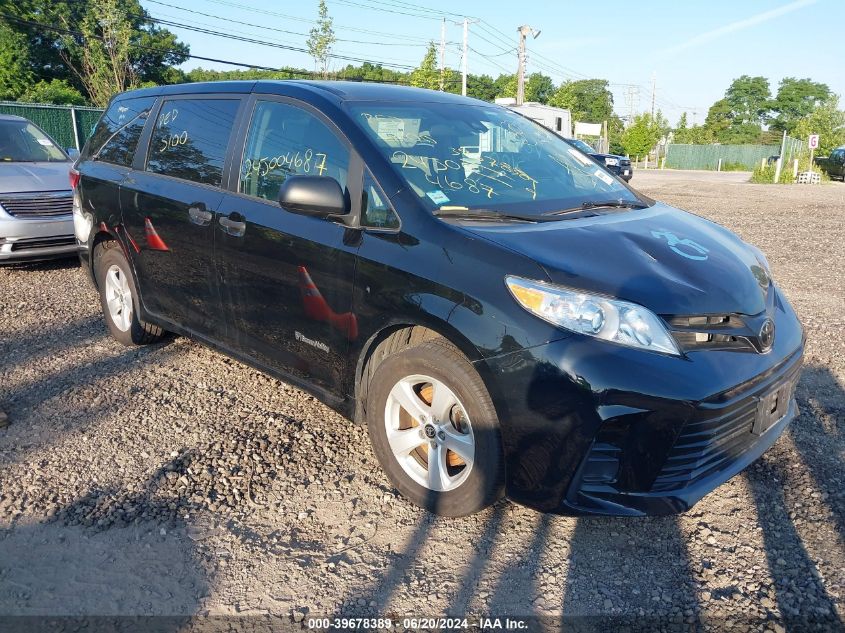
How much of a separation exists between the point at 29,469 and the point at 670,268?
3243 millimetres

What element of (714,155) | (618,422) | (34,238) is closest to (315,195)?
(618,422)

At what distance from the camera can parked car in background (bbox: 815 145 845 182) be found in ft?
102

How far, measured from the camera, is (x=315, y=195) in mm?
3084

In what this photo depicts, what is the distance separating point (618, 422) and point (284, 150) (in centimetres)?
226

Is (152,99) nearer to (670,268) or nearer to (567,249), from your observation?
(567,249)

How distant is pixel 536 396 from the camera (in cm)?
257

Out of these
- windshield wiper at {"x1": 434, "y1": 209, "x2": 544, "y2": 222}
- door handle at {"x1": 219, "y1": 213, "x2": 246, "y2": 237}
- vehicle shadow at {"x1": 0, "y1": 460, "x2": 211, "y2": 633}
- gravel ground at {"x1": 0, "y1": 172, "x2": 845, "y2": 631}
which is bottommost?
vehicle shadow at {"x1": 0, "y1": 460, "x2": 211, "y2": 633}

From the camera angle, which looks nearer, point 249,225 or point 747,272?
point 747,272

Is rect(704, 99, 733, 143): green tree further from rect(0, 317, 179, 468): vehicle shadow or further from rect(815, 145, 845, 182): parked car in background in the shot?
rect(0, 317, 179, 468): vehicle shadow

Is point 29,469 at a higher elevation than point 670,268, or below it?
below

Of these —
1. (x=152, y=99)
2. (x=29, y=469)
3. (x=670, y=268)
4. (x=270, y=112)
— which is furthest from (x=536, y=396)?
(x=152, y=99)

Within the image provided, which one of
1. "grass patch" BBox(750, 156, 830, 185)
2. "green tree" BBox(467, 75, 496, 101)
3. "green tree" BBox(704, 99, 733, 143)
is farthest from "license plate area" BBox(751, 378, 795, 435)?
"green tree" BBox(704, 99, 733, 143)

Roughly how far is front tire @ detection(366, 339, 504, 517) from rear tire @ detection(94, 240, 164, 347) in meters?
2.57

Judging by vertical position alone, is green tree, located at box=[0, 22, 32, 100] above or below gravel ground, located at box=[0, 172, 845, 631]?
above
